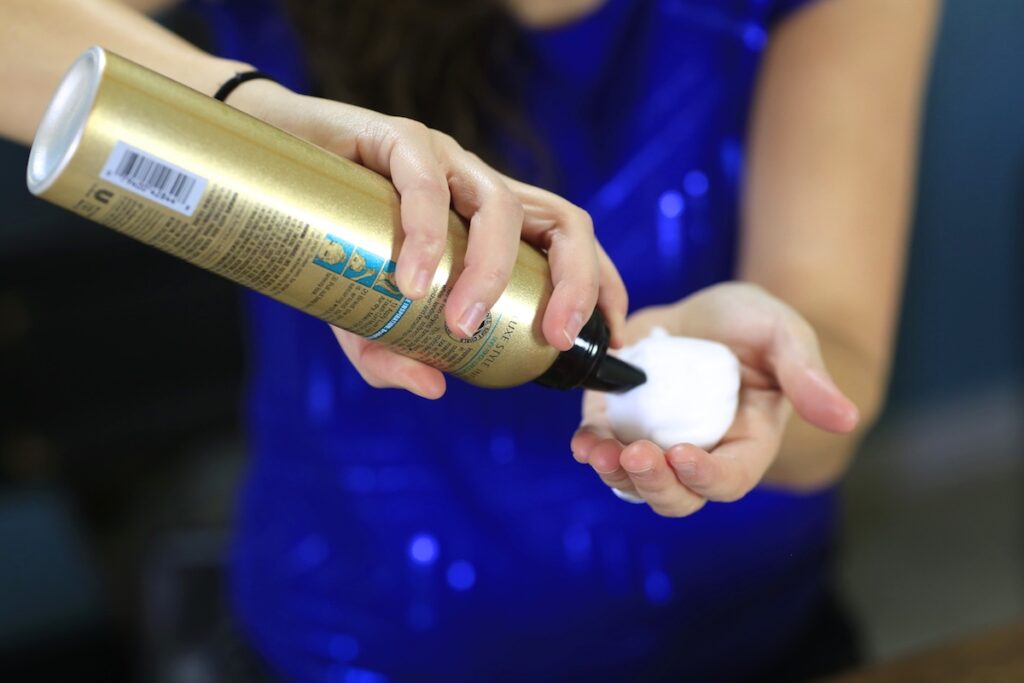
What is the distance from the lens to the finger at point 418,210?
329 mm

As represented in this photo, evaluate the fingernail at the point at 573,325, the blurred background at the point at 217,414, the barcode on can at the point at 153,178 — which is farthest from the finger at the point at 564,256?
the blurred background at the point at 217,414

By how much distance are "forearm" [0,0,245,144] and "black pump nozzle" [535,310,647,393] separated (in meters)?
0.17

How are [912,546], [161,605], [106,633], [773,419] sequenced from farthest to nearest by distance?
[912,546] < [106,633] < [161,605] < [773,419]

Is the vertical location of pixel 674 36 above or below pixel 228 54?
above

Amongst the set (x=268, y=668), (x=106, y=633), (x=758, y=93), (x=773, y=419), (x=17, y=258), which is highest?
(x=758, y=93)

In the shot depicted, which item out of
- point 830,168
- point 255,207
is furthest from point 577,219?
point 830,168

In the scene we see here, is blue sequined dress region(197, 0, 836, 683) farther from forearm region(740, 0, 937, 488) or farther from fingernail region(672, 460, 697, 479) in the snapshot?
fingernail region(672, 460, 697, 479)

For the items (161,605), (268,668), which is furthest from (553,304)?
(161,605)

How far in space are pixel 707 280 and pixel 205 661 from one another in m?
0.47

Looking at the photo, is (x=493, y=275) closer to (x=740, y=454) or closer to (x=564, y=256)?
(x=564, y=256)

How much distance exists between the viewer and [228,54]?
19.9 inches

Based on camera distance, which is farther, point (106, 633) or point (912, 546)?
point (912, 546)

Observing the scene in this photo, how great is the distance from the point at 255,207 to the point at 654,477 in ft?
0.60

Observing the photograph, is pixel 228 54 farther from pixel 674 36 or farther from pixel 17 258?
pixel 17 258
